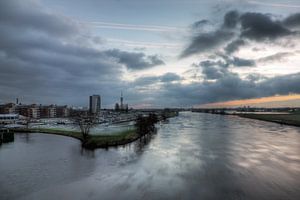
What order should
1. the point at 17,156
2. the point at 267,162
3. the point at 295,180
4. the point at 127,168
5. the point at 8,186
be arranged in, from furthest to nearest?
the point at 17,156 → the point at 267,162 → the point at 127,168 → the point at 295,180 → the point at 8,186

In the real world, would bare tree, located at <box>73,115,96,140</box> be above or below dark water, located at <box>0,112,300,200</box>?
above

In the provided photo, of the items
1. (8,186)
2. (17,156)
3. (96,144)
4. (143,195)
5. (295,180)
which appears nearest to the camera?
(143,195)

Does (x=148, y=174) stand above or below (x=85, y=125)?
below

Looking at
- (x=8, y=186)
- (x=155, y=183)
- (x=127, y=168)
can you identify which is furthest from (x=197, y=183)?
(x=8, y=186)

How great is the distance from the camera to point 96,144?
109ft

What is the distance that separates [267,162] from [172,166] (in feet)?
33.3

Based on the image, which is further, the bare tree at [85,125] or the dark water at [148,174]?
the bare tree at [85,125]

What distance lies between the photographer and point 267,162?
25422 millimetres

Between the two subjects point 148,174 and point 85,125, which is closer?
point 148,174

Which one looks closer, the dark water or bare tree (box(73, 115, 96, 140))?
the dark water

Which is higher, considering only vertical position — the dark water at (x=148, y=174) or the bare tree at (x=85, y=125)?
the bare tree at (x=85, y=125)

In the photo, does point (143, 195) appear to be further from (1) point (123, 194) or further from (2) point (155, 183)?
(2) point (155, 183)

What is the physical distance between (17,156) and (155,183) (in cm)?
1798

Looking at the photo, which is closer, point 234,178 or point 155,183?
point 155,183
